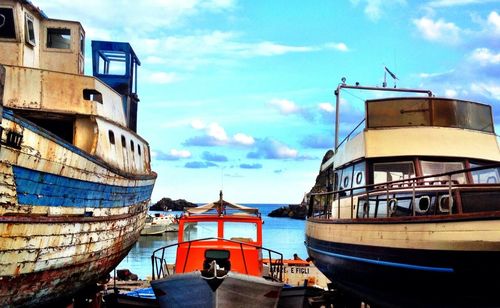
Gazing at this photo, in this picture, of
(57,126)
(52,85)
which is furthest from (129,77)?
(52,85)

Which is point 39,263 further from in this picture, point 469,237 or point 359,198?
point 469,237

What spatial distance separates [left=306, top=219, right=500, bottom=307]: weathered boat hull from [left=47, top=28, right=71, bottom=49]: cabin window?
31.3ft

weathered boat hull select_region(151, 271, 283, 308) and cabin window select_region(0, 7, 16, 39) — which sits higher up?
cabin window select_region(0, 7, 16, 39)

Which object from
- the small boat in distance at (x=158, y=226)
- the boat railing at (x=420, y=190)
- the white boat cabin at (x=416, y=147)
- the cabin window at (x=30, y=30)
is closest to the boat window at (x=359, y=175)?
the white boat cabin at (x=416, y=147)

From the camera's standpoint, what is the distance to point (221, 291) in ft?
35.6

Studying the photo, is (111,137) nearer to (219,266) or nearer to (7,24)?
(7,24)

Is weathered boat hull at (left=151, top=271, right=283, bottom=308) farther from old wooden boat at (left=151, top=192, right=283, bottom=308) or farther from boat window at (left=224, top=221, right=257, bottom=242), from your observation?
boat window at (left=224, top=221, right=257, bottom=242)

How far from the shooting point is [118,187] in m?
14.9

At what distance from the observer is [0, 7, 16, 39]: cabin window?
14092mm

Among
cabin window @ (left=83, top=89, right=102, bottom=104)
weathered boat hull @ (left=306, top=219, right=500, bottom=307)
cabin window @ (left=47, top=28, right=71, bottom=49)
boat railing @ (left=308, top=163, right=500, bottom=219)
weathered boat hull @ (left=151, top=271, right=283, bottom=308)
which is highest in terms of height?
cabin window @ (left=47, top=28, right=71, bottom=49)

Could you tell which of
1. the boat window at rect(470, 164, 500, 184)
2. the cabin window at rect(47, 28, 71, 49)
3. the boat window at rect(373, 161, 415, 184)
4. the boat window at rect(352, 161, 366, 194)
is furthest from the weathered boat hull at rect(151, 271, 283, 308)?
the cabin window at rect(47, 28, 71, 49)

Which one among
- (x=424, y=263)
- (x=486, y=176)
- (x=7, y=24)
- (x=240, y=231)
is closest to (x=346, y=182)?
(x=240, y=231)

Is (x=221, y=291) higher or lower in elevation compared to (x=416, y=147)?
lower

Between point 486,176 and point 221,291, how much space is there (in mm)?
5900
